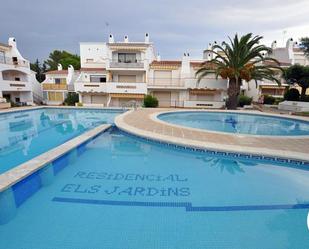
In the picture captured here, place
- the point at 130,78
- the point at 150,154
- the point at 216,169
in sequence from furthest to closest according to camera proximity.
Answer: the point at 130,78 < the point at 150,154 < the point at 216,169

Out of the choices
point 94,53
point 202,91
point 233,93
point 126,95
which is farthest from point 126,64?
point 233,93

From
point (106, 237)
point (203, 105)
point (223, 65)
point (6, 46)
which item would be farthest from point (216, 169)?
point (6, 46)

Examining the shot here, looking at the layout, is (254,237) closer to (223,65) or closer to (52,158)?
(52,158)

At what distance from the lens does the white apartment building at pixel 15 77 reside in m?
27.2

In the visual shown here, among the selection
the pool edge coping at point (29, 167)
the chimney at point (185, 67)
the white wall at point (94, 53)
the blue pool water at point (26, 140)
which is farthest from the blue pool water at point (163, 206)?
the white wall at point (94, 53)

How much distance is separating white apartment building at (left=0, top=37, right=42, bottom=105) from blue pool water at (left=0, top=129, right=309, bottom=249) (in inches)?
1036

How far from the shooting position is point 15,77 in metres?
30.7

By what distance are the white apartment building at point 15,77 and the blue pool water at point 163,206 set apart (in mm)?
26303

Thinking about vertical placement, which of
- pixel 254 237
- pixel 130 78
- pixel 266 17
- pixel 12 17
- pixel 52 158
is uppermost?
pixel 266 17

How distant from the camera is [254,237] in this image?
157 inches

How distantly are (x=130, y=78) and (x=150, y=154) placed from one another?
78.7ft

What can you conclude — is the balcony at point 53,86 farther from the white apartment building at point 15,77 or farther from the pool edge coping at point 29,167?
the pool edge coping at point 29,167

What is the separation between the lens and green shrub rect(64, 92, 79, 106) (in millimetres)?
30778

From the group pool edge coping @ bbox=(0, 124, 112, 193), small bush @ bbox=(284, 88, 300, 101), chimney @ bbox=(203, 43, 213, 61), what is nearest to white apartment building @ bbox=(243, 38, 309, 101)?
small bush @ bbox=(284, 88, 300, 101)
